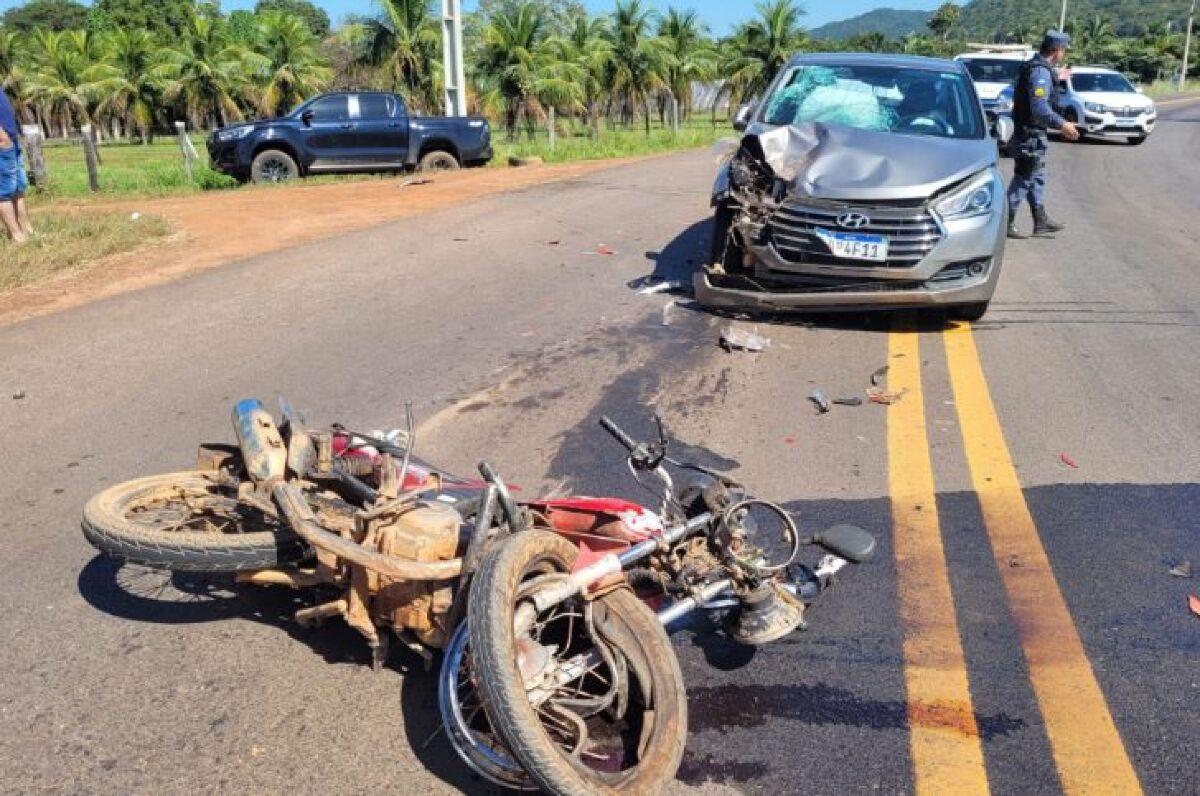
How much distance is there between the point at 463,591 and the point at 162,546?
1.09 meters

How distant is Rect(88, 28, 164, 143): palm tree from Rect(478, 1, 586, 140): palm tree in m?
18.0

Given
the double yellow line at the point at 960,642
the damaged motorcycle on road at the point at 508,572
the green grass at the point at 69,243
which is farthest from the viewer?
the green grass at the point at 69,243

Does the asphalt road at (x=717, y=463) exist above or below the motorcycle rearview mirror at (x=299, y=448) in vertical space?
below

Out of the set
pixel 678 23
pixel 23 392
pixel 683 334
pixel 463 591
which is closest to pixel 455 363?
pixel 683 334

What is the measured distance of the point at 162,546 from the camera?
10.2 feet

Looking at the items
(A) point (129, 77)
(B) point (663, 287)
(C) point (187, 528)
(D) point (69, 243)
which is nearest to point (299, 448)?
(C) point (187, 528)

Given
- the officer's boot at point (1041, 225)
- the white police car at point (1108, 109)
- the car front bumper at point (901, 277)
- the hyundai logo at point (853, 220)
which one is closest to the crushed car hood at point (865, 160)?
the hyundai logo at point (853, 220)

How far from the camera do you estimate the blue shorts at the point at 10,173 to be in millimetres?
9727

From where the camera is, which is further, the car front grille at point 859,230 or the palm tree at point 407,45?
the palm tree at point 407,45

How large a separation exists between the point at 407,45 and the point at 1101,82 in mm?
23343

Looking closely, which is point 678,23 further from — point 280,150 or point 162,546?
point 162,546

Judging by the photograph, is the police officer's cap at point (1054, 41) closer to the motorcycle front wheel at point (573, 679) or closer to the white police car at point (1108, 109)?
the motorcycle front wheel at point (573, 679)

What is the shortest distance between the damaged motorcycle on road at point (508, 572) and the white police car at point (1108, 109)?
21.7 m

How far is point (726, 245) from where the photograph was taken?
7.38 metres
